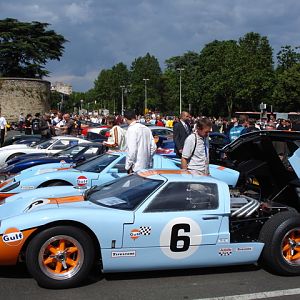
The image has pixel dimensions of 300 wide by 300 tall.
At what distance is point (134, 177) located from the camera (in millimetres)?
5387

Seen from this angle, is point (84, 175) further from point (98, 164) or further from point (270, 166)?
point (270, 166)

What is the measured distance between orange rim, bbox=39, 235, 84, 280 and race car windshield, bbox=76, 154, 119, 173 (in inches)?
138

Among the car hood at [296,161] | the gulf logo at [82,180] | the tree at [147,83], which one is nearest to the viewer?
the car hood at [296,161]

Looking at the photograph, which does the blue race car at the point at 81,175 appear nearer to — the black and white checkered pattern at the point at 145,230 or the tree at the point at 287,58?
the black and white checkered pattern at the point at 145,230

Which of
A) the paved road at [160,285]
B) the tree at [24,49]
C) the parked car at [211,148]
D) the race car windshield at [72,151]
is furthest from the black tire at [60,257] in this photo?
the tree at [24,49]

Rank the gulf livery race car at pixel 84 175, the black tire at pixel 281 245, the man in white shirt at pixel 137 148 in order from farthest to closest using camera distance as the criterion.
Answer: the gulf livery race car at pixel 84 175 < the man in white shirt at pixel 137 148 < the black tire at pixel 281 245

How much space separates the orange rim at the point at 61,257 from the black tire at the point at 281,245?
2.02m

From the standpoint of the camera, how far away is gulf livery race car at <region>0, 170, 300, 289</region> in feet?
14.4

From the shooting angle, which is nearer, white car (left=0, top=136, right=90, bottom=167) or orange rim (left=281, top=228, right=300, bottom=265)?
orange rim (left=281, top=228, right=300, bottom=265)

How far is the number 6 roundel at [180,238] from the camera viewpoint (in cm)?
462

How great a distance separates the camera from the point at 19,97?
52.3 metres

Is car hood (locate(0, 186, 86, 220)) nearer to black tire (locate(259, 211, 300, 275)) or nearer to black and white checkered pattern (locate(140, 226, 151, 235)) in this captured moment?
black and white checkered pattern (locate(140, 226, 151, 235))

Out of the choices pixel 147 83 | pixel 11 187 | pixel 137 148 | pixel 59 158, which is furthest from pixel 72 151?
pixel 147 83

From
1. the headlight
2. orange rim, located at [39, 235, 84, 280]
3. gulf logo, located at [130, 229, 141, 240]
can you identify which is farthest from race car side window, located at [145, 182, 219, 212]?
the headlight
